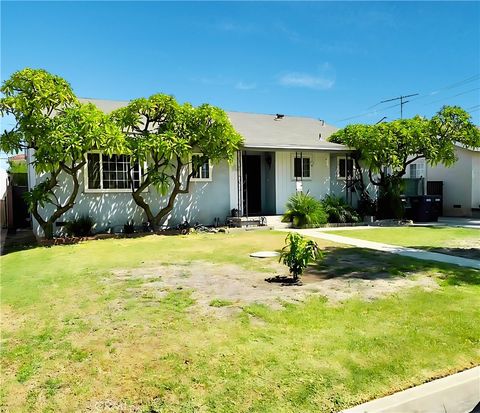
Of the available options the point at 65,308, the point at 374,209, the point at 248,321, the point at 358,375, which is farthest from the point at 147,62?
the point at 358,375

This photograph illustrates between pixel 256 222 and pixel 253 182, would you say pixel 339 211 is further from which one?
pixel 253 182

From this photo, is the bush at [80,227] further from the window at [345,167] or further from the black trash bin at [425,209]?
the black trash bin at [425,209]

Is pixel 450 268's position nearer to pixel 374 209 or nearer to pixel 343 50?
pixel 374 209

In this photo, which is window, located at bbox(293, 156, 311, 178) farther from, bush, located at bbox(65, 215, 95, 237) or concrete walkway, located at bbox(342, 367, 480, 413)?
concrete walkway, located at bbox(342, 367, 480, 413)

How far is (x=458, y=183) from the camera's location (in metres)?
20.3

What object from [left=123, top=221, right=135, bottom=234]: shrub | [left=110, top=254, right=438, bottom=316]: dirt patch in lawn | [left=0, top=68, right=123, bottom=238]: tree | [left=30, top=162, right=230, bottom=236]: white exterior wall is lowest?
[left=110, top=254, right=438, bottom=316]: dirt patch in lawn

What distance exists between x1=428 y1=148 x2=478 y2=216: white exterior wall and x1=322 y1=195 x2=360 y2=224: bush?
7.62 m

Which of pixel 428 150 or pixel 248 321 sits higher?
pixel 428 150

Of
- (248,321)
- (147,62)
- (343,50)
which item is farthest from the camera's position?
(343,50)

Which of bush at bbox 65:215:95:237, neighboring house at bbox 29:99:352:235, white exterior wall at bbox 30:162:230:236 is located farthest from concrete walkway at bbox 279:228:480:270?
bush at bbox 65:215:95:237

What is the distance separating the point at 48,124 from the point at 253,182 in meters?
9.31

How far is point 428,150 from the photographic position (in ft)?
54.7

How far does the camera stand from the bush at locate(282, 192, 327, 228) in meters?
15.2

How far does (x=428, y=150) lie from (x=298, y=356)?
52.3 feet
